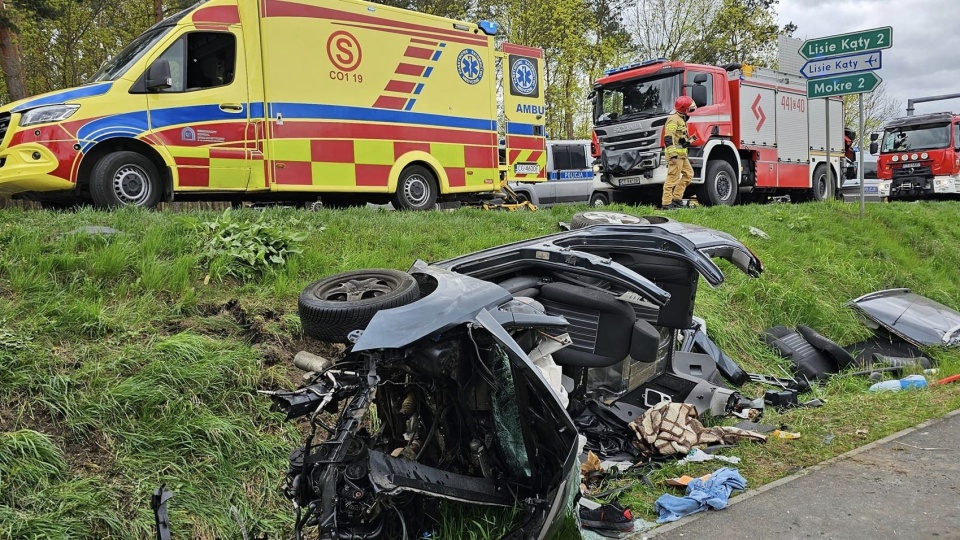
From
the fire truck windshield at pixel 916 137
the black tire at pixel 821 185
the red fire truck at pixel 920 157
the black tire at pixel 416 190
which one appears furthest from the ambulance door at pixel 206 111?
the fire truck windshield at pixel 916 137

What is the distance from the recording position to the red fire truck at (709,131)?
11977 millimetres

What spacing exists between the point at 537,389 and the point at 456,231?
4594 mm

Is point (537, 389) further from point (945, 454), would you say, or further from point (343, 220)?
point (343, 220)

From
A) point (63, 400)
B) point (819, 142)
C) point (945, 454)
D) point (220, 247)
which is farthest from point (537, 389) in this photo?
point (819, 142)

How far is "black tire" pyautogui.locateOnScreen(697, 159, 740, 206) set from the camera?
1208 centimetres

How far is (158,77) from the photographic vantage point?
6812 millimetres

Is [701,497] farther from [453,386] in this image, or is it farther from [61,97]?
[61,97]

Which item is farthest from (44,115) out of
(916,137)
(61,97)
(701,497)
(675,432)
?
(916,137)

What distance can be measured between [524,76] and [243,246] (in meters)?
7.63

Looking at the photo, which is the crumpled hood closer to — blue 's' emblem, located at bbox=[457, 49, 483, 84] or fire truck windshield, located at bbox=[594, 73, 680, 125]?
blue 's' emblem, located at bbox=[457, 49, 483, 84]

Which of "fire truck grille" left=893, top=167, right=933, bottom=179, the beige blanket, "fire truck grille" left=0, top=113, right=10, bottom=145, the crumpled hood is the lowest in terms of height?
the beige blanket

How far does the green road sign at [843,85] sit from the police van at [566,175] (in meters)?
6.13

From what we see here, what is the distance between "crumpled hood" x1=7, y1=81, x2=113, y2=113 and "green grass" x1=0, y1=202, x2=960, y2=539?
3.89ft

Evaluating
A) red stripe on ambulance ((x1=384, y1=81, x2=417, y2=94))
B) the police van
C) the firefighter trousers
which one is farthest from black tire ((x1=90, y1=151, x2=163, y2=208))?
the police van
